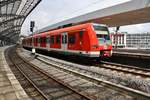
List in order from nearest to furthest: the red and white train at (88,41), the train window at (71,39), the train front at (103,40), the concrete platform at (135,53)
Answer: the red and white train at (88,41), the concrete platform at (135,53), the train front at (103,40), the train window at (71,39)

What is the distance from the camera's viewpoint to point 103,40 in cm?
1481

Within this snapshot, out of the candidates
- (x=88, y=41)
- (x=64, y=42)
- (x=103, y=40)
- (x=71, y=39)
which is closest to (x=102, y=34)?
(x=103, y=40)

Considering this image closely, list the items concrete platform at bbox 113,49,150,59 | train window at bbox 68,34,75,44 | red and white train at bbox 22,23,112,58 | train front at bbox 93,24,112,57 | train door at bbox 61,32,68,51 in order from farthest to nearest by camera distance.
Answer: train door at bbox 61,32,68,51
train window at bbox 68,34,75,44
train front at bbox 93,24,112,57
concrete platform at bbox 113,49,150,59
red and white train at bbox 22,23,112,58

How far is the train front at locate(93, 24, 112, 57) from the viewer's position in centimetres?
1446

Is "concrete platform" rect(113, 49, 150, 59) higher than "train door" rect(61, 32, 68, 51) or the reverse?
the reverse

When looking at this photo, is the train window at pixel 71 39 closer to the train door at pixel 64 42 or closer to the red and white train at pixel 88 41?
the red and white train at pixel 88 41

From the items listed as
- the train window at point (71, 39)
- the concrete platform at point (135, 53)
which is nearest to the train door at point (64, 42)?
the train window at point (71, 39)

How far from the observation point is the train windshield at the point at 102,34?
14.5 m

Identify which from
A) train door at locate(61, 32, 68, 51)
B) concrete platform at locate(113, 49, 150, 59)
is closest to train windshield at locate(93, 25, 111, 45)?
concrete platform at locate(113, 49, 150, 59)

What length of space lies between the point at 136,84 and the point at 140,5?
971cm

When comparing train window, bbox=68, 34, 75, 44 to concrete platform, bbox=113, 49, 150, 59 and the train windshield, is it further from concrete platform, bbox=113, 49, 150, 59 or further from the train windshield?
concrete platform, bbox=113, 49, 150, 59

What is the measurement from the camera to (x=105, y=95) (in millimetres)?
7430

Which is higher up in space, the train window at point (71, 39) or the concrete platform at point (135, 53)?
the train window at point (71, 39)

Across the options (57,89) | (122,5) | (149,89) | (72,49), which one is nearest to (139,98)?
(149,89)
